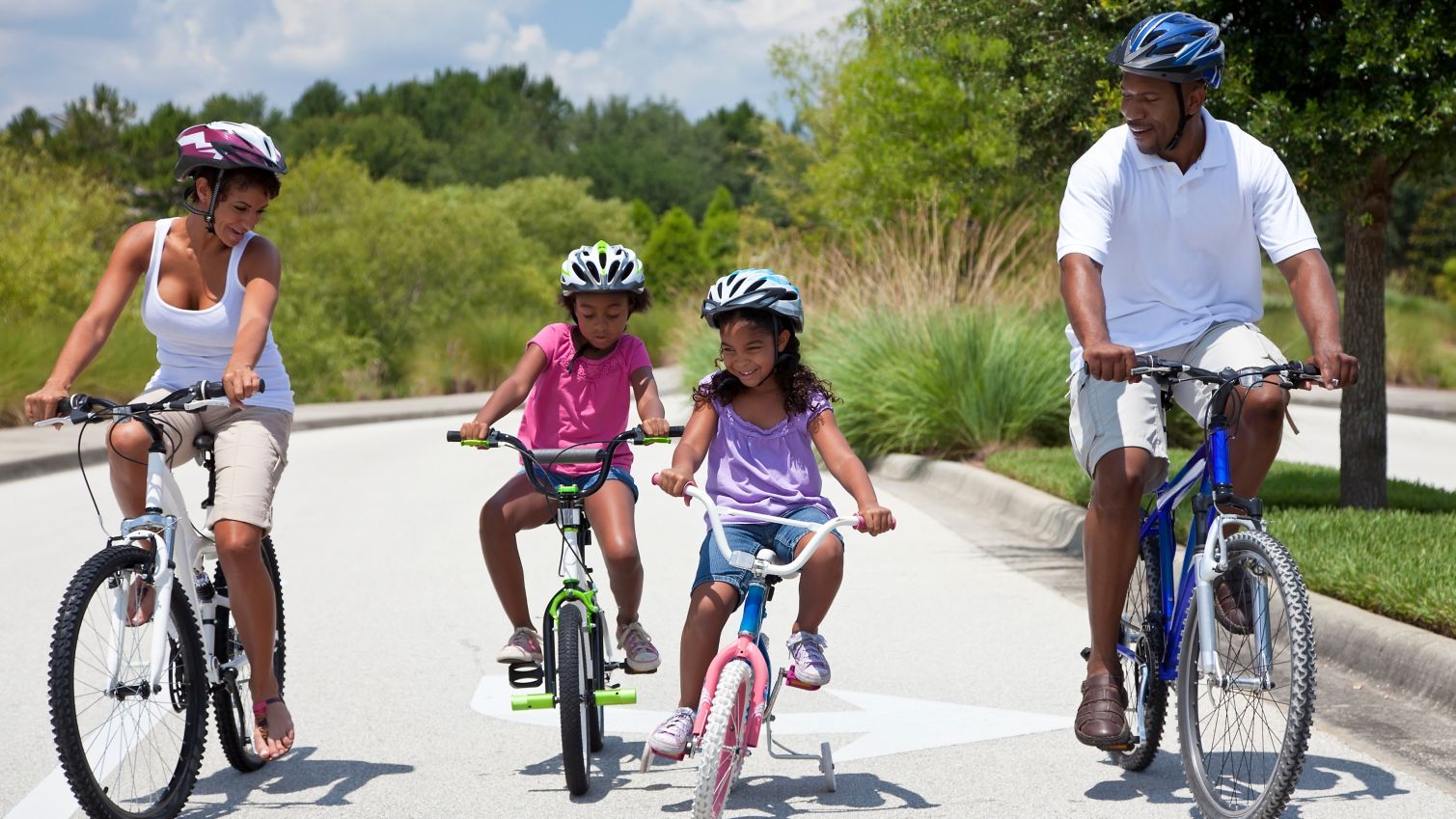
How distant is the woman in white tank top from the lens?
4.68 metres

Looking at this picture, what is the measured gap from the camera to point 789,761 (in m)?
5.20

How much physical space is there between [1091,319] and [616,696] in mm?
1696

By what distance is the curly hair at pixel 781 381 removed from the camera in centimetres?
467

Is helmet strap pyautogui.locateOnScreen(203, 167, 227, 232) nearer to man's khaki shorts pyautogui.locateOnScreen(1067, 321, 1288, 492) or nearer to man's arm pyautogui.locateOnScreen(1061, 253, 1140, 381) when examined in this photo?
man's arm pyautogui.locateOnScreen(1061, 253, 1140, 381)

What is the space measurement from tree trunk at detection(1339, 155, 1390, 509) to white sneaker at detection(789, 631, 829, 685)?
584 centimetres

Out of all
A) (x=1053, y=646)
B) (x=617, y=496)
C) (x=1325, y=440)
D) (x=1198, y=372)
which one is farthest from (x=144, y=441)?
(x=1325, y=440)

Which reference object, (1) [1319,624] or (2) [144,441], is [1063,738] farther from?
(2) [144,441]

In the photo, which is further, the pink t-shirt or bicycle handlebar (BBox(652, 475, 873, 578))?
the pink t-shirt

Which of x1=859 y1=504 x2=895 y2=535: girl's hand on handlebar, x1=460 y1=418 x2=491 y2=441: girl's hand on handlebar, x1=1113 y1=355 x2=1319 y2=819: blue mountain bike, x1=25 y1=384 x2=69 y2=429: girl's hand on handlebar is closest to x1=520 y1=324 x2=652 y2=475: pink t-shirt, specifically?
x1=460 y1=418 x2=491 y2=441: girl's hand on handlebar

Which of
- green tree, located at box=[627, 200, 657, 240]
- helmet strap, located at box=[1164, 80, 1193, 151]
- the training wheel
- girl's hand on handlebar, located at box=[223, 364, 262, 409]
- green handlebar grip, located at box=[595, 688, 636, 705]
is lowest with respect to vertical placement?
the training wheel

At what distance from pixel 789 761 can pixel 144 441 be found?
2122mm

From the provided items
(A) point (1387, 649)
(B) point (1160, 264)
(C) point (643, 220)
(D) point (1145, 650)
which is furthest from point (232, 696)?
(C) point (643, 220)

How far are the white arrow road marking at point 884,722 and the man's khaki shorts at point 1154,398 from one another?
1.19m

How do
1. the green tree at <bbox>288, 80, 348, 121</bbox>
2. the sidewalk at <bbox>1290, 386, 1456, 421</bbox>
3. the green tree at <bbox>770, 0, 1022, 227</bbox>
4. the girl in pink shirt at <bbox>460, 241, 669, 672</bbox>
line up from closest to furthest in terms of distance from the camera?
the girl in pink shirt at <bbox>460, 241, 669, 672</bbox> < the sidewalk at <bbox>1290, 386, 1456, 421</bbox> < the green tree at <bbox>770, 0, 1022, 227</bbox> < the green tree at <bbox>288, 80, 348, 121</bbox>
